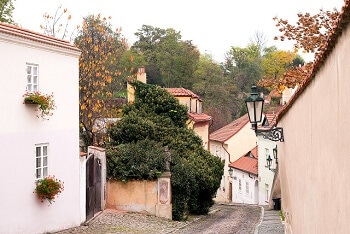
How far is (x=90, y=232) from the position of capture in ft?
57.0

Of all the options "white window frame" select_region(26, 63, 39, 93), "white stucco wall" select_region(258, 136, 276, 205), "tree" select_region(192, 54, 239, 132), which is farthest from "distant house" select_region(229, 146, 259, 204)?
"white window frame" select_region(26, 63, 39, 93)

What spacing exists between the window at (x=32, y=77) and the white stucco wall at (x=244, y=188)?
26.3 m

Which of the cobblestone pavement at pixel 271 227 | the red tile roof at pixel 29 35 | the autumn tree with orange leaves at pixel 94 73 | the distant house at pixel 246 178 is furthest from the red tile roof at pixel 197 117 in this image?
the red tile roof at pixel 29 35

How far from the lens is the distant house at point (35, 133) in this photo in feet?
46.7

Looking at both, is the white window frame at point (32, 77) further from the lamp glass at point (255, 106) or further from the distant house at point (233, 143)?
the distant house at point (233, 143)

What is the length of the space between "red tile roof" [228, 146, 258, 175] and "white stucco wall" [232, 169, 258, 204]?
41 cm

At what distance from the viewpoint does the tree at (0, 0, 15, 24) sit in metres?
37.2

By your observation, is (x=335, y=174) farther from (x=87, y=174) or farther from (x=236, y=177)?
(x=236, y=177)

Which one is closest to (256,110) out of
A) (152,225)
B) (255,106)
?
(255,106)

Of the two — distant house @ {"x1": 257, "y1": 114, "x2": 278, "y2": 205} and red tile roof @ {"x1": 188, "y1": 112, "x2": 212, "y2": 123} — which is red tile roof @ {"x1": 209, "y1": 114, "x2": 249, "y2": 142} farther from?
distant house @ {"x1": 257, "y1": 114, "x2": 278, "y2": 205}

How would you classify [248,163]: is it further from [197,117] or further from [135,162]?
[135,162]

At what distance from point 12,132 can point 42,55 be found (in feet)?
9.30

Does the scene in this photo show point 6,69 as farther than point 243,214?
No

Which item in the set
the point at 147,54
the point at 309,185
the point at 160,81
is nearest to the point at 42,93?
the point at 309,185
